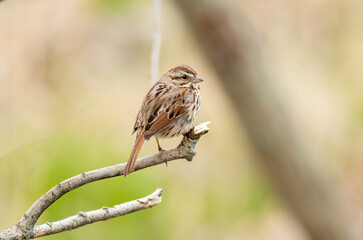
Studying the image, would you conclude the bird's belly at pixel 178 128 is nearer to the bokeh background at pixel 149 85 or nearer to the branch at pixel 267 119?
the bokeh background at pixel 149 85

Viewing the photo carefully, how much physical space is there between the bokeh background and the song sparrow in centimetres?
145

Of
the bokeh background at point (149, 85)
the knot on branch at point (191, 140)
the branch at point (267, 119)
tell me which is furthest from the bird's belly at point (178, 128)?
the branch at point (267, 119)

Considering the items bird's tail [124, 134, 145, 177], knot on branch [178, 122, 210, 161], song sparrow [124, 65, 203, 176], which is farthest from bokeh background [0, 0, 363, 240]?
knot on branch [178, 122, 210, 161]

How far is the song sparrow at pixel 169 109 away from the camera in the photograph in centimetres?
334

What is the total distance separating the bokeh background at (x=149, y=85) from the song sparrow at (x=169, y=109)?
4.75 feet

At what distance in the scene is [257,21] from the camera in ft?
26.6

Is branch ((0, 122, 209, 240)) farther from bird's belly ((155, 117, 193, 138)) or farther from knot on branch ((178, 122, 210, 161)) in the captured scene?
bird's belly ((155, 117, 193, 138))

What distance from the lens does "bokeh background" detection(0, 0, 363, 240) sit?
17.9 ft

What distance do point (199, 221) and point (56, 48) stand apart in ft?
9.59

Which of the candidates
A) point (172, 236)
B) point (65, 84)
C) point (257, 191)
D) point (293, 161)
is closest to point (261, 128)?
point (293, 161)

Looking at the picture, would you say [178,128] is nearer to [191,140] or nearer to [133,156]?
[191,140]

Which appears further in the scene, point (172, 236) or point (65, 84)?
point (65, 84)

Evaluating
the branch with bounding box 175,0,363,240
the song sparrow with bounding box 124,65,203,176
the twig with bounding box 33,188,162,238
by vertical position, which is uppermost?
the song sparrow with bounding box 124,65,203,176

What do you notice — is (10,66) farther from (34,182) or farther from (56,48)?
(34,182)
